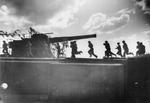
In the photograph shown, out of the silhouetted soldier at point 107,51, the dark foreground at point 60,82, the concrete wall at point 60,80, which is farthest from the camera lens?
the silhouetted soldier at point 107,51

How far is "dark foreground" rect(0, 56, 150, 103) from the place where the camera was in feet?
35.9

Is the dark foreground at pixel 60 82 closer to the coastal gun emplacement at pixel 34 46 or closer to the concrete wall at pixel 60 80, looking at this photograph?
the concrete wall at pixel 60 80

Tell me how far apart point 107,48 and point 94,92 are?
6.82m

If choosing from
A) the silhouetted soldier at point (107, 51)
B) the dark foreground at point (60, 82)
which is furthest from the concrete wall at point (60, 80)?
the silhouetted soldier at point (107, 51)

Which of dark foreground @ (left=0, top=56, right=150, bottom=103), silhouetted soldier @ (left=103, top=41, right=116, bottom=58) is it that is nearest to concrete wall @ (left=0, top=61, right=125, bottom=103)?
dark foreground @ (left=0, top=56, right=150, bottom=103)

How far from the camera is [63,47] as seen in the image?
28922mm

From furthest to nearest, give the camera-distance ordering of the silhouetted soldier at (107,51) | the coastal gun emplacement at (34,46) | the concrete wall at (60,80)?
the coastal gun emplacement at (34,46) → the silhouetted soldier at (107,51) → the concrete wall at (60,80)

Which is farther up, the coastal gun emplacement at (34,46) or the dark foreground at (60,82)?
the coastal gun emplacement at (34,46)

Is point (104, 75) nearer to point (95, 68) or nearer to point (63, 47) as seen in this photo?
point (95, 68)

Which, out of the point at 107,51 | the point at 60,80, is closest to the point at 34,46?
the point at 107,51

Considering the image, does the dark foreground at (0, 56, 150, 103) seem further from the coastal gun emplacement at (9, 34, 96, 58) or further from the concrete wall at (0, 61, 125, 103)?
the coastal gun emplacement at (9, 34, 96, 58)

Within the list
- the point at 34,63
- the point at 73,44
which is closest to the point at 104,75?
the point at 34,63

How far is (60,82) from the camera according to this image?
11.2m

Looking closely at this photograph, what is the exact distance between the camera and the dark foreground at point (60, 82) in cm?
1095
